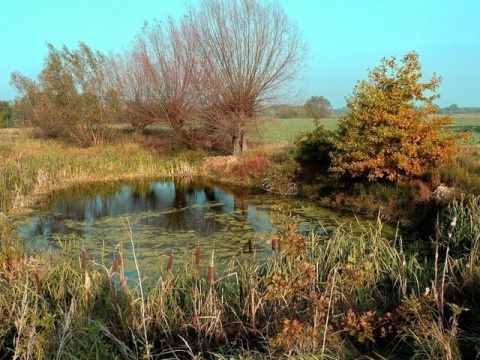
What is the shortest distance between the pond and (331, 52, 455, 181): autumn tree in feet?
5.12

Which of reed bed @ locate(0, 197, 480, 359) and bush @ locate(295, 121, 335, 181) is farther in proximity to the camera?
bush @ locate(295, 121, 335, 181)

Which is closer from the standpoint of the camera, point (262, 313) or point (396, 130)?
point (262, 313)

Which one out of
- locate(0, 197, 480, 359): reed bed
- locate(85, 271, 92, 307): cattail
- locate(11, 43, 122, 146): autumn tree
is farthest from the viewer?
locate(11, 43, 122, 146): autumn tree

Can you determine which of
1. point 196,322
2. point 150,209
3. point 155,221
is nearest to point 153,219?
point 155,221

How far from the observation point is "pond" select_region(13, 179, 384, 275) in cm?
819

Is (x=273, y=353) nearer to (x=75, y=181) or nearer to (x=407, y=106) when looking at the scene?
(x=407, y=106)

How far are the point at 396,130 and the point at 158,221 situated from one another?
5841 millimetres

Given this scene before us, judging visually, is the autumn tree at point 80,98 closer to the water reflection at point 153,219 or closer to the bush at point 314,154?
the water reflection at point 153,219

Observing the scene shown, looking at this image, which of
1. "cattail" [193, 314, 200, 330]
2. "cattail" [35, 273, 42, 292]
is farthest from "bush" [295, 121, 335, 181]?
"cattail" [35, 273, 42, 292]

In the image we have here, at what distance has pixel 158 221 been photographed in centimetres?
1087

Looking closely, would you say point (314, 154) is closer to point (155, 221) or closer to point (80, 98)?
point (155, 221)

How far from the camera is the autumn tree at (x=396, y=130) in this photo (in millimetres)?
10680

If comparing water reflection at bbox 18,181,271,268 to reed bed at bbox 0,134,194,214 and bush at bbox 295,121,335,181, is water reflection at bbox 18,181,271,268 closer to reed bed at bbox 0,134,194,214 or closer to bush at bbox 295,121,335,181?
reed bed at bbox 0,134,194,214

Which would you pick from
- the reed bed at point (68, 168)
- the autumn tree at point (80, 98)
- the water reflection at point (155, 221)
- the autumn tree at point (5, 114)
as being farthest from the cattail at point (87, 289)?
the autumn tree at point (5, 114)
